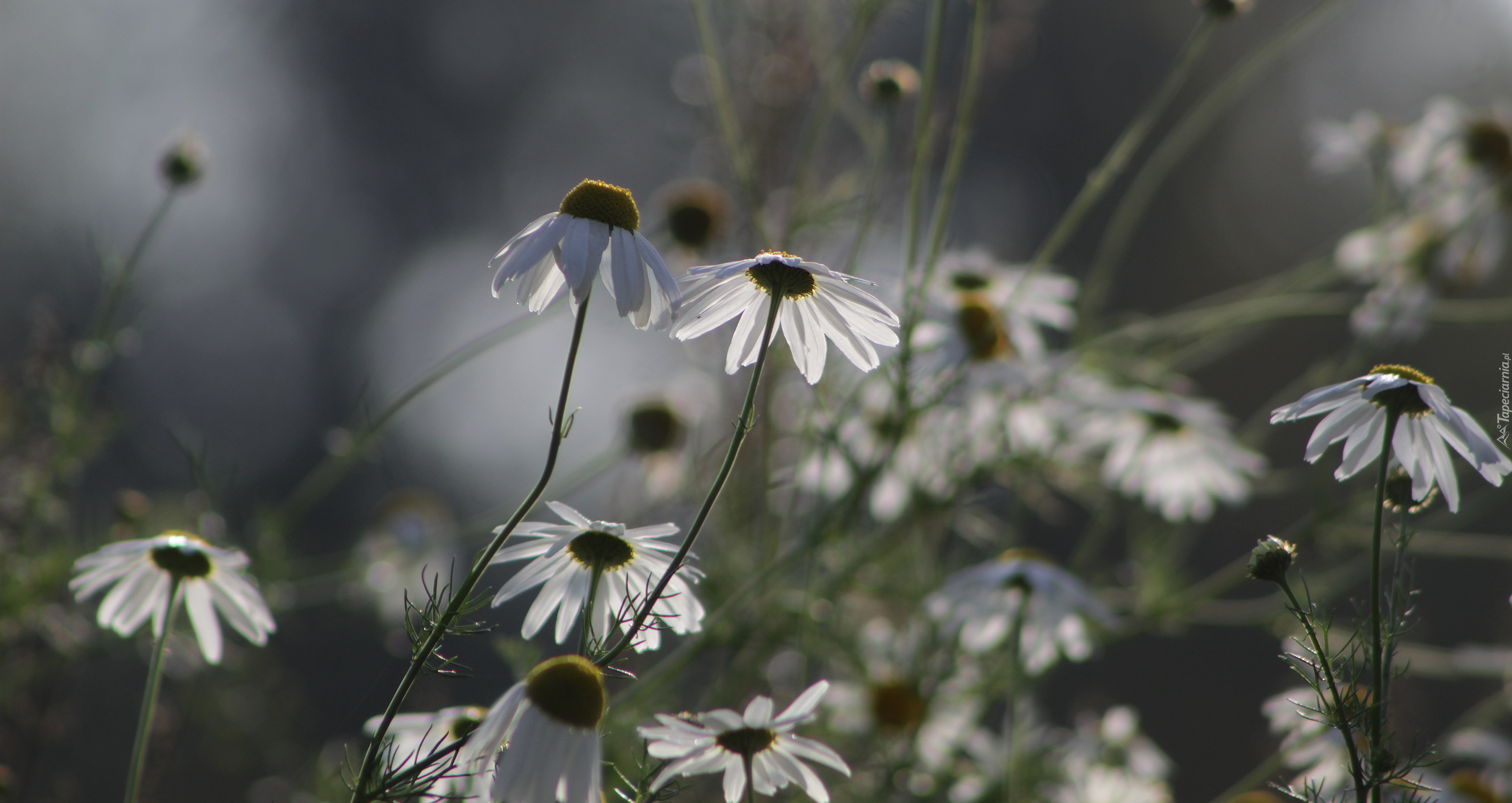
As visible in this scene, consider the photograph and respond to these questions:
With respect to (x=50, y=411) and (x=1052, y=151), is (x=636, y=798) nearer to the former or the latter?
(x=50, y=411)

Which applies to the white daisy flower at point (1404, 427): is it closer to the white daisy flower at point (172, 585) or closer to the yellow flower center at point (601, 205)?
the yellow flower center at point (601, 205)

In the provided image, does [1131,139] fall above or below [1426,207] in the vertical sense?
below

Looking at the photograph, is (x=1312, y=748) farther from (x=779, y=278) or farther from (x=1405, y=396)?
(x=779, y=278)

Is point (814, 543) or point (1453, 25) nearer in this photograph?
point (814, 543)

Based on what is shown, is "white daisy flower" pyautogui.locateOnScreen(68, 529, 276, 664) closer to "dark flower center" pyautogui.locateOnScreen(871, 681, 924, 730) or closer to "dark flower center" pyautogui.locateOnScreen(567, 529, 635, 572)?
"dark flower center" pyautogui.locateOnScreen(567, 529, 635, 572)

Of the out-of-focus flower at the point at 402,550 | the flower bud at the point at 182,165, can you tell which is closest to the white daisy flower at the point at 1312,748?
the out-of-focus flower at the point at 402,550

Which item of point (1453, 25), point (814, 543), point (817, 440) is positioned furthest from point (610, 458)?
point (1453, 25)

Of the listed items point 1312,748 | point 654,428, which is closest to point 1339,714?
point 1312,748
